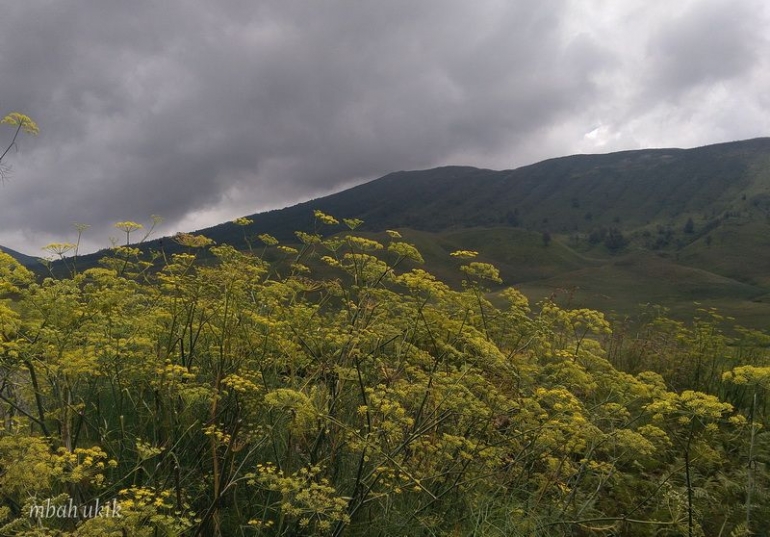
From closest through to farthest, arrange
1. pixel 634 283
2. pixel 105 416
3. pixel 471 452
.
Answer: pixel 471 452
pixel 105 416
pixel 634 283

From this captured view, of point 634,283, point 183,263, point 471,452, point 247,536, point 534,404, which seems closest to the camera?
point 247,536

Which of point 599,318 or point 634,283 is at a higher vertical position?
point 599,318

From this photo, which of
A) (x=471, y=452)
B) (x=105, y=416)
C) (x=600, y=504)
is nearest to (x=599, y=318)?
(x=600, y=504)

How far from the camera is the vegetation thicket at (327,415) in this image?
3939mm

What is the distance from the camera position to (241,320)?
17.5ft

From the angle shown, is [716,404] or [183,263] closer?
[716,404]

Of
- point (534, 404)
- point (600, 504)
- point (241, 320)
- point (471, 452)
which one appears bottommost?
point (600, 504)

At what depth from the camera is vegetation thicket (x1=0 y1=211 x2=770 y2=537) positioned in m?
3.94

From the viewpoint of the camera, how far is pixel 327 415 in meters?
3.82

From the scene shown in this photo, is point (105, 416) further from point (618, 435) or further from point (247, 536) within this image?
point (618, 435)

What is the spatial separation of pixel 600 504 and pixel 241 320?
5.20m

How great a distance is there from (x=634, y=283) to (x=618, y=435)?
16058 cm

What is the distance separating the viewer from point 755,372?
13.8 feet

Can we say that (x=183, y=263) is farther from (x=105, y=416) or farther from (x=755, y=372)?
(x=755, y=372)
